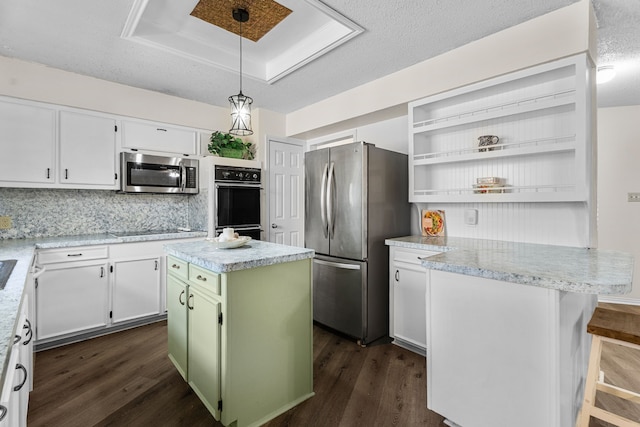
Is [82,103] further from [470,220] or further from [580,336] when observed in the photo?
[580,336]

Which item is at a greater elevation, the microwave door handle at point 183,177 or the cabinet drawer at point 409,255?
the microwave door handle at point 183,177

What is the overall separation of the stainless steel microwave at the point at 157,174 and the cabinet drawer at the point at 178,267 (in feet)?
4.90

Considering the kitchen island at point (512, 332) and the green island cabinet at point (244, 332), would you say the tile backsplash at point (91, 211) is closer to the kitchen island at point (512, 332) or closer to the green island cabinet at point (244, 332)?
the green island cabinet at point (244, 332)

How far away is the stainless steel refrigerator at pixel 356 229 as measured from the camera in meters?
2.72

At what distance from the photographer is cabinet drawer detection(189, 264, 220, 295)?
5.39ft

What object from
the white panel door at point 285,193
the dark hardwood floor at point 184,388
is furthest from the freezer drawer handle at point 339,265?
the white panel door at point 285,193

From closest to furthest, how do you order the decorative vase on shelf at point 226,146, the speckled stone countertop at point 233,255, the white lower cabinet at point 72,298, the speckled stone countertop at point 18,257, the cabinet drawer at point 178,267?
the speckled stone countertop at point 18,257 < the speckled stone countertop at point 233,255 < the cabinet drawer at point 178,267 < the white lower cabinet at point 72,298 < the decorative vase on shelf at point 226,146

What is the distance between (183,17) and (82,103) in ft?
4.97

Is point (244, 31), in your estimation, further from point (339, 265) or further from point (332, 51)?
point (339, 265)

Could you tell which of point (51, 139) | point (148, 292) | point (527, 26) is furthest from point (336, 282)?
point (51, 139)

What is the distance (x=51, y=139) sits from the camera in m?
2.88

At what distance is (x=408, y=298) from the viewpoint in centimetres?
262

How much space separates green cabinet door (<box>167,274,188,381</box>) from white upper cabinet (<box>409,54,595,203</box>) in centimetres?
211

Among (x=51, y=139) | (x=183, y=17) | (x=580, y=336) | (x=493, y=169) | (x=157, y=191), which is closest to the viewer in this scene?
(x=580, y=336)
